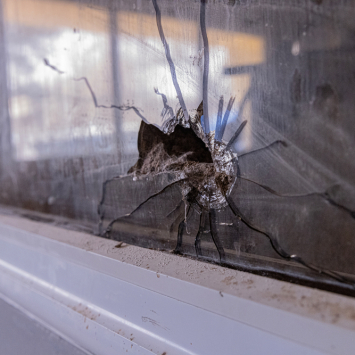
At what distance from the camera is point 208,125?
43 cm

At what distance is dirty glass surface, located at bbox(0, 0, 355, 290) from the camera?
321 mm

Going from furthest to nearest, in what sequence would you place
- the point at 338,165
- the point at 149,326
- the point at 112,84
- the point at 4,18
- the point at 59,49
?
the point at 4,18, the point at 59,49, the point at 112,84, the point at 149,326, the point at 338,165

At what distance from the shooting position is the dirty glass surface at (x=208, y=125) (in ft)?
1.05

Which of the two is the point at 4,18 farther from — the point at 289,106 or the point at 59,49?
the point at 289,106

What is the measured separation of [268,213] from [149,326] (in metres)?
0.24

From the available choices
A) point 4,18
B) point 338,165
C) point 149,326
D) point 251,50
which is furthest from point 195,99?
point 4,18

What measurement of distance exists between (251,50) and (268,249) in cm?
25

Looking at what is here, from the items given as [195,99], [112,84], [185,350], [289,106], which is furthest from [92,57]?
[185,350]

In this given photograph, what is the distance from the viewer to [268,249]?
38 centimetres

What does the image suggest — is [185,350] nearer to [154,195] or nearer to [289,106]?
[154,195]

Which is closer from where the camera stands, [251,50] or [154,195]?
[251,50]

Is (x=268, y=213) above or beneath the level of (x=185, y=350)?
above

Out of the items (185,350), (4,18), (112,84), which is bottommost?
(185,350)

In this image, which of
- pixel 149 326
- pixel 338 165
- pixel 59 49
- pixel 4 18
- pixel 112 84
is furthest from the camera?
pixel 4 18
